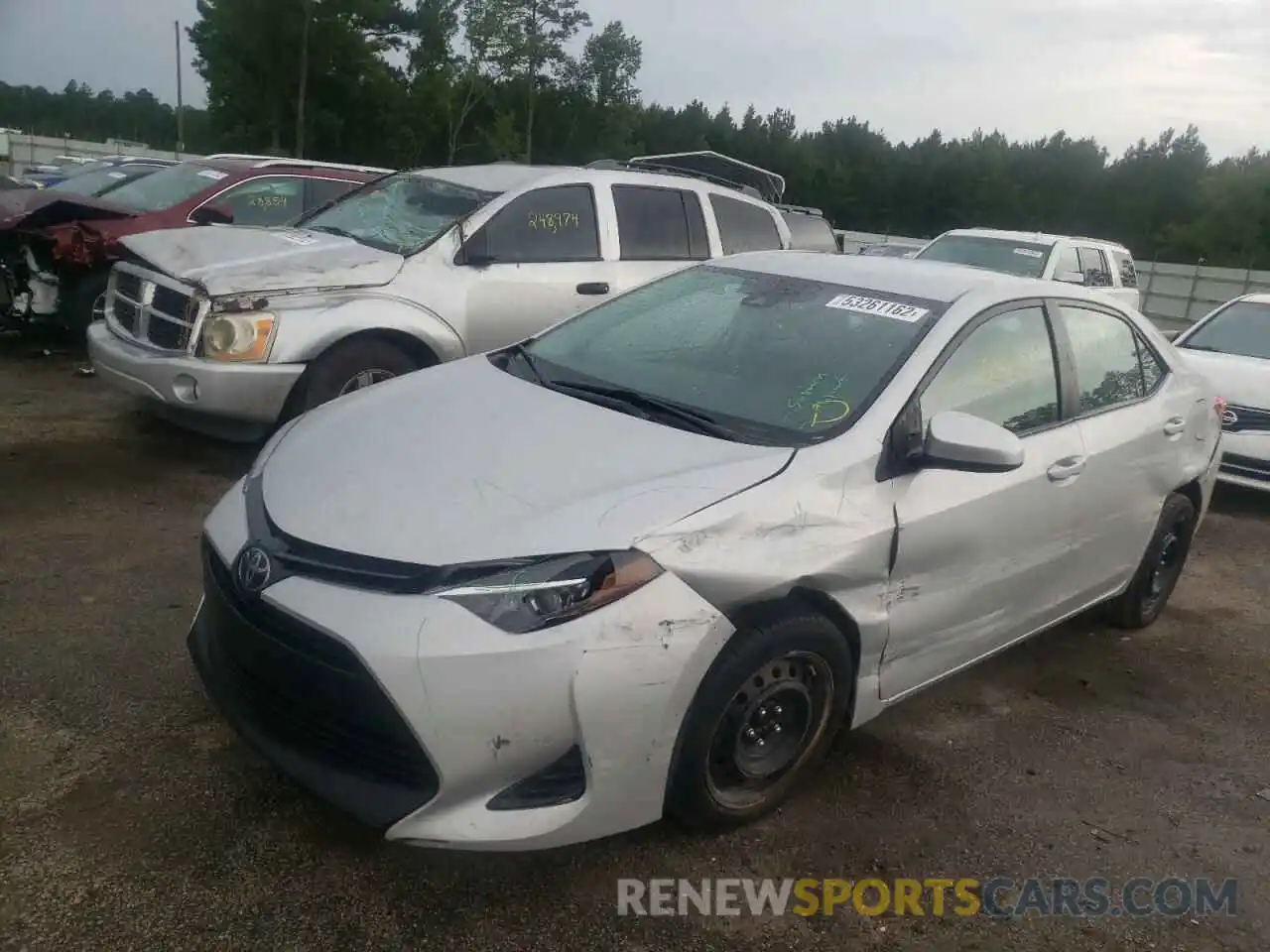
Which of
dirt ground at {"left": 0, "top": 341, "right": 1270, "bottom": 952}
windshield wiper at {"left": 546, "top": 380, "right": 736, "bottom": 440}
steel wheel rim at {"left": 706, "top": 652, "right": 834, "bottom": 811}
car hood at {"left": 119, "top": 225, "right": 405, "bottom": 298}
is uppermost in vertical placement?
car hood at {"left": 119, "top": 225, "right": 405, "bottom": 298}

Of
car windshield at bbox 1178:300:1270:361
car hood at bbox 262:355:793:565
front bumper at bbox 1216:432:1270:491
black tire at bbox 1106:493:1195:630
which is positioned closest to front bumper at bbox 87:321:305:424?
car hood at bbox 262:355:793:565

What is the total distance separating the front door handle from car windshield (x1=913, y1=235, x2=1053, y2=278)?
342 inches

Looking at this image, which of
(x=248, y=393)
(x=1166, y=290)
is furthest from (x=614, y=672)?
(x=1166, y=290)

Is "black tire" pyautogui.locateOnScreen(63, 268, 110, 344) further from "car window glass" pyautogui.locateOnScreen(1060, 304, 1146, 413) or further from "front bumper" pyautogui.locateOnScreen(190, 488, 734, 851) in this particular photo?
"car window glass" pyautogui.locateOnScreen(1060, 304, 1146, 413)

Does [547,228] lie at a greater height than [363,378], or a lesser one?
greater

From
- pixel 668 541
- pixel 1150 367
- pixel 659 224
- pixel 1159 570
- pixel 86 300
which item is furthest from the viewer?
pixel 86 300

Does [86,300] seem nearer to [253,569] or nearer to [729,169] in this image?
[729,169]

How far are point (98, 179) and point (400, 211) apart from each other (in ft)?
20.5

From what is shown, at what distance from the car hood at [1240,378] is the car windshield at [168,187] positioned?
295 inches

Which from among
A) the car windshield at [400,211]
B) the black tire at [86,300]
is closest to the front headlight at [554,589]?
the car windshield at [400,211]

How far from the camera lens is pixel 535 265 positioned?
6.18 m

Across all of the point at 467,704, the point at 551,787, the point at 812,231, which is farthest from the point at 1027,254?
the point at 467,704

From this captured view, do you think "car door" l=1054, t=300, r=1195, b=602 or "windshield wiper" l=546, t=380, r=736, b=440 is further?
"car door" l=1054, t=300, r=1195, b=602

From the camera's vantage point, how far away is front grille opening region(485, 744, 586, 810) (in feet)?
7.80
